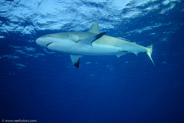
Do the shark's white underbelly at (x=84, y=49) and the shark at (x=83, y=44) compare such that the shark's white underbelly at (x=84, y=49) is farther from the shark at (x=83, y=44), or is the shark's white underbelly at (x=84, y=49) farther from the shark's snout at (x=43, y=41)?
the shark's snout at (x=43, y=41)

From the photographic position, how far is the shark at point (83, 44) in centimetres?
438

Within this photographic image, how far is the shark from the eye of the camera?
4383 mm

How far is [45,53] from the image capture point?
19.3 metres

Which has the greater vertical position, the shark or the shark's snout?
the shark

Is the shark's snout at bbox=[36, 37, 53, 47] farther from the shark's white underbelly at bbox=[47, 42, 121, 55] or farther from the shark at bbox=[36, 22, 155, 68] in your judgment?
the shark's white underbelly at bbox=[47, 42, 121, 55]

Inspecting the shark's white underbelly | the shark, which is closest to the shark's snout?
the shark

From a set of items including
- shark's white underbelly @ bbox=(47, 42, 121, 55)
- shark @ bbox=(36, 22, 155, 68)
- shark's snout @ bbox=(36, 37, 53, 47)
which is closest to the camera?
shark's snout @ bbox=(36, 37, 53, 47)

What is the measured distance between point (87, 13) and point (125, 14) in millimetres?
3239

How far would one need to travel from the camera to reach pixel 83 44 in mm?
4918

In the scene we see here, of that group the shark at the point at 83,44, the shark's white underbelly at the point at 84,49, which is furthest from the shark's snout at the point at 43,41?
the shark's white underbelly at the point at 84,49

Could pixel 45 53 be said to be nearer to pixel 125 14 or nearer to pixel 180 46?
pixel 125 14

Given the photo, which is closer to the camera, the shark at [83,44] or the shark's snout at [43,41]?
the shark's snout at [43,41]

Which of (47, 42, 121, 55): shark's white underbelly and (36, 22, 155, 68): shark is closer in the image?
(36, 22, 155, 68): shark

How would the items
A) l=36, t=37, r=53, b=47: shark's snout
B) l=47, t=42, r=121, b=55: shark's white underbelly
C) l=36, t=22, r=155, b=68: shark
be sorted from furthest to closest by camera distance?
l=47, t=42, r=121, b=55: shark's white underbelly
l=36, t=22, r=155, b=68: shark
l=36, t=37, r=53, b=47: shark's snout
